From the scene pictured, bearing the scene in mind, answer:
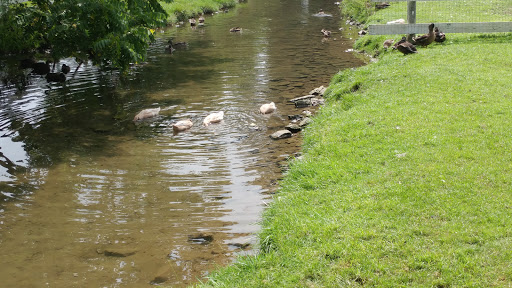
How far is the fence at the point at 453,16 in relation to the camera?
15875 mm

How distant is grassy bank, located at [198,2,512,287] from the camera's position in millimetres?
5039

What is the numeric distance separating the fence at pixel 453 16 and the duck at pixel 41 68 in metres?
10.9

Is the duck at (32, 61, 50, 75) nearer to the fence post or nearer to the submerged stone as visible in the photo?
the submerged stone

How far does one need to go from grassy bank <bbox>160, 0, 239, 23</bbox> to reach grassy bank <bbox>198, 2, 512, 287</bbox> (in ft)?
81.6

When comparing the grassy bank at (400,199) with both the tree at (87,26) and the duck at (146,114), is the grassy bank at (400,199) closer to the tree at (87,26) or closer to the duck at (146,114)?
the duck at (146,114)

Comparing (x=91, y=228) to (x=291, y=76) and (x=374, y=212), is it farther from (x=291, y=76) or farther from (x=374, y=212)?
(x=291, y=76)

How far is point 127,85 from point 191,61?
4.07 metres

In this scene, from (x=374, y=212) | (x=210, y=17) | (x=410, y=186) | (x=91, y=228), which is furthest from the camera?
(x=210, y=17)

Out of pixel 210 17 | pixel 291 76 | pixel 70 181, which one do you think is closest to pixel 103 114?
pixel 70 181

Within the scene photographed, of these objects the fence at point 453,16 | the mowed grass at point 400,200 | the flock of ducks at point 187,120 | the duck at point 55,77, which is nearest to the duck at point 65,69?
the duck at point 55,77

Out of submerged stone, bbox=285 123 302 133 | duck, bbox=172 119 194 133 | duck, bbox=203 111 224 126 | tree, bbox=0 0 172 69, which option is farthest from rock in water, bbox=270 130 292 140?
tree, bbox=0 0 172 69

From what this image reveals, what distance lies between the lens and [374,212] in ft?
19.7

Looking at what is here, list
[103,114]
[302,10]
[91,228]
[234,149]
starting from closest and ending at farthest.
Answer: [91,228] → [234,149] → [103,114] → [302,10]

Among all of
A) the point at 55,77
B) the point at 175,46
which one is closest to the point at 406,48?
the point at 55,77
